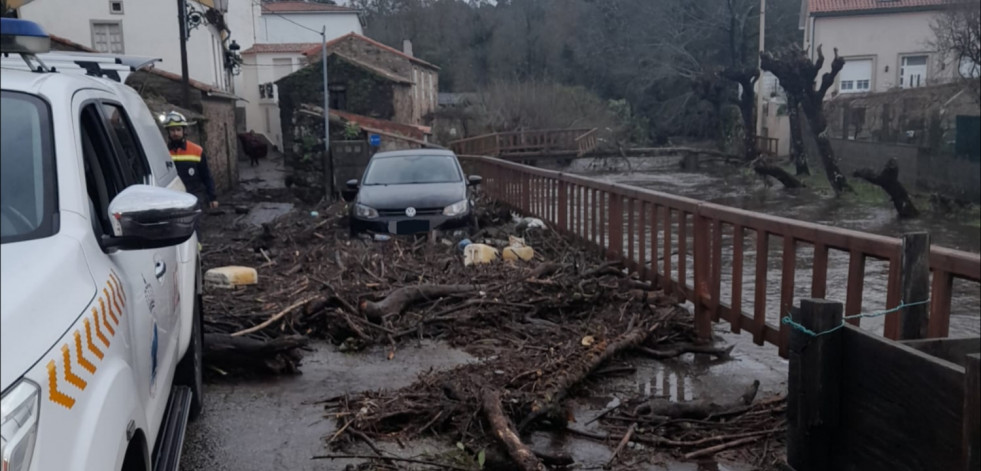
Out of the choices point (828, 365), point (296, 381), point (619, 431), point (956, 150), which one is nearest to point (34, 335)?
point (828, 365)

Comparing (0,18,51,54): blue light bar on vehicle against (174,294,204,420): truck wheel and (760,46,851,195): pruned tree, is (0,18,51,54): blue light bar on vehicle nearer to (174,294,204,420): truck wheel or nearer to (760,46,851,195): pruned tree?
(174,294,204,420): truck wheel

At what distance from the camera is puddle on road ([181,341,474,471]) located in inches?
187

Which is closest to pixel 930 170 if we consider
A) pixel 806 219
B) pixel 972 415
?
pixel 806 219

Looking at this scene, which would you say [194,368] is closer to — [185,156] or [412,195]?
[185,156]

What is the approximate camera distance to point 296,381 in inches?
241

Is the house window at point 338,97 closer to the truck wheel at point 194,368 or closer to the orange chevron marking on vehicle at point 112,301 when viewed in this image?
the truck wheel at point 194,368

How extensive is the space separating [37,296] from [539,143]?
42665 millimetres

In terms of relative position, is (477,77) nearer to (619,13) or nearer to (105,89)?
(619,13)

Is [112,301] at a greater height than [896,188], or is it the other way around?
[112,301]

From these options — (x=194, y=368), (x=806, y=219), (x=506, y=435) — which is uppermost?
(x=194, y=368)

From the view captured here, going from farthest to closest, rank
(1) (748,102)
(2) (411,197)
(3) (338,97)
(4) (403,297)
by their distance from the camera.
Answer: (3) (338,97), (1) (748,102), (2) (411,197), (4) (403,297)

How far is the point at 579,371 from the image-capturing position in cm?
575

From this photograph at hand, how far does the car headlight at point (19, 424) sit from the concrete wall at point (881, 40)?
2294 cm

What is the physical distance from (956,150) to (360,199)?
1406 cm
